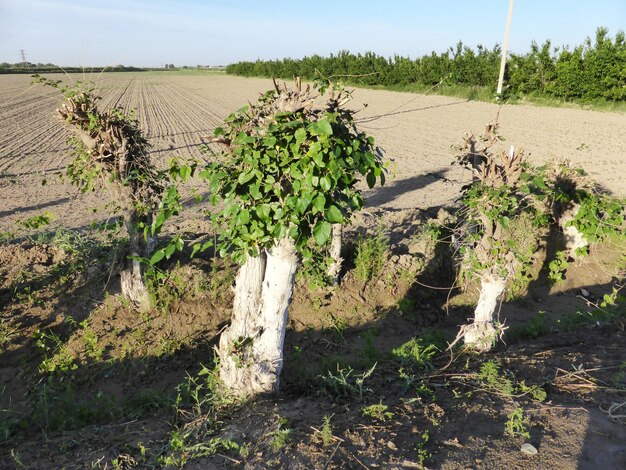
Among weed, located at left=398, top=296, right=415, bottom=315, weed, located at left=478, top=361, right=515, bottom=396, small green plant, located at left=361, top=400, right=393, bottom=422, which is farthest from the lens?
weed, located at left=398, top=296, right=415, bottom=315

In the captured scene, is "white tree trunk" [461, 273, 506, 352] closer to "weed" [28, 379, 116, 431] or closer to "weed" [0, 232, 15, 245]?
"weed" [28, 379, 116, 431]

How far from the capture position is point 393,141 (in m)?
17.7

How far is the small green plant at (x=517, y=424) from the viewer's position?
291 centimetres

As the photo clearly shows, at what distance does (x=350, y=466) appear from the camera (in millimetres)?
2695

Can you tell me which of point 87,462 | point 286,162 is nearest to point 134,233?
point 87,462

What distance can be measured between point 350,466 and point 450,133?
728 inches

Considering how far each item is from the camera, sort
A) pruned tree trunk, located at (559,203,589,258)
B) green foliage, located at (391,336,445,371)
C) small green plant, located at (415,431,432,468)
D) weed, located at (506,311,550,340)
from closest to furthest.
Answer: small green plant, located at (415,431,432,468)
green foliage, located at (391,336,445,371)
weed, located at (506,311,550,340)
pruned tree trunk, located at (559,203,589,258)

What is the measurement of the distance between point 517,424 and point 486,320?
184 centimetres

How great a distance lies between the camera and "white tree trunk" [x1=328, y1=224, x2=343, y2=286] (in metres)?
5.70

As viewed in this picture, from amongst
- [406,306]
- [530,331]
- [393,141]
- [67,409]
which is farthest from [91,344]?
[393,141]

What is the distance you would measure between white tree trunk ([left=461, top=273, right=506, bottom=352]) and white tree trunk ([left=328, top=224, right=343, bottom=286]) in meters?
1.77

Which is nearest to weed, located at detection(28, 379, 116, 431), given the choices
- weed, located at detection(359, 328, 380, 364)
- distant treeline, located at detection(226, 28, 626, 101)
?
weed, located at detection(359, 328, 380, 364)

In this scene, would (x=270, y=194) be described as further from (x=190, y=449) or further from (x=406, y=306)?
(x=406, y=306)

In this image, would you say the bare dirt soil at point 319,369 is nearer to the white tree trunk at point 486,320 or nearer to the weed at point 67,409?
the weed at point 67,409
